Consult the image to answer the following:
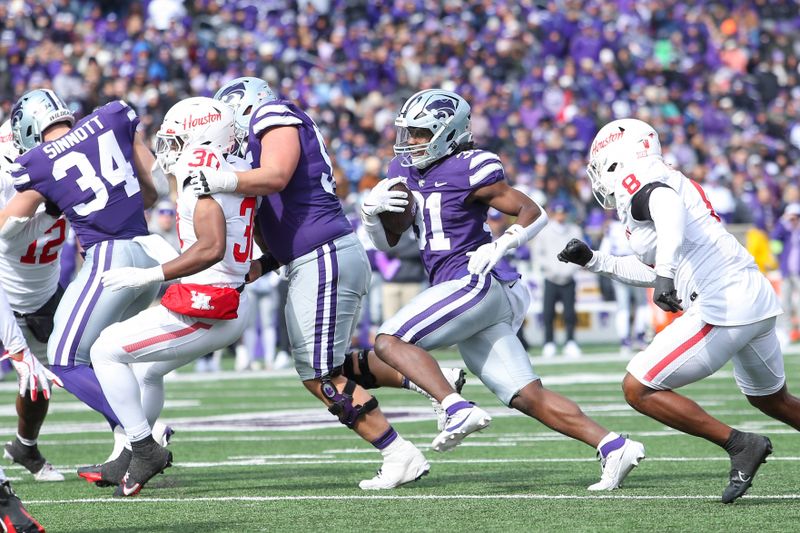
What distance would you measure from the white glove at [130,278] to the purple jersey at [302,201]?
0.61 m

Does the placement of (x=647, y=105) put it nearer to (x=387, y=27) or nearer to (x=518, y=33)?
(x=518, y=33)

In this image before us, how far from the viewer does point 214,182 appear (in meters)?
5.53

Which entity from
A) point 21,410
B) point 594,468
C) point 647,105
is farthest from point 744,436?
point 647,105

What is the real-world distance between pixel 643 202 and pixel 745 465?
106cm

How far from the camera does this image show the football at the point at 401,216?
236 inches

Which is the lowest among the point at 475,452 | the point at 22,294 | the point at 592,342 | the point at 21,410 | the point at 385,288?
the point at 592,342

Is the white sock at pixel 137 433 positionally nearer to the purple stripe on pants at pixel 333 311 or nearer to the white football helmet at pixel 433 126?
the purple stripe on pants at pixel 333 311

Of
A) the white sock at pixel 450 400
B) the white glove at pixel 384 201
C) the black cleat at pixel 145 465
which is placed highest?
the white glove at pixel 384 201

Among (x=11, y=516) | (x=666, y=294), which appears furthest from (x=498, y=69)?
(x=11, y=516)

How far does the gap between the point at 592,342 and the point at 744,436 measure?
40.5 ft

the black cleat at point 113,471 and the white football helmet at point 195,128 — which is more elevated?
the white football helmet at point 195,128

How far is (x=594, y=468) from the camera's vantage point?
257 inches

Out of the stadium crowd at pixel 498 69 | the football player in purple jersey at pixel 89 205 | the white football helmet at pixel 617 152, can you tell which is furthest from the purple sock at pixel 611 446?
the stadium crowd at pixel 498 69

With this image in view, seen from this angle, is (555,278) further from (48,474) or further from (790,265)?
(48,474)
